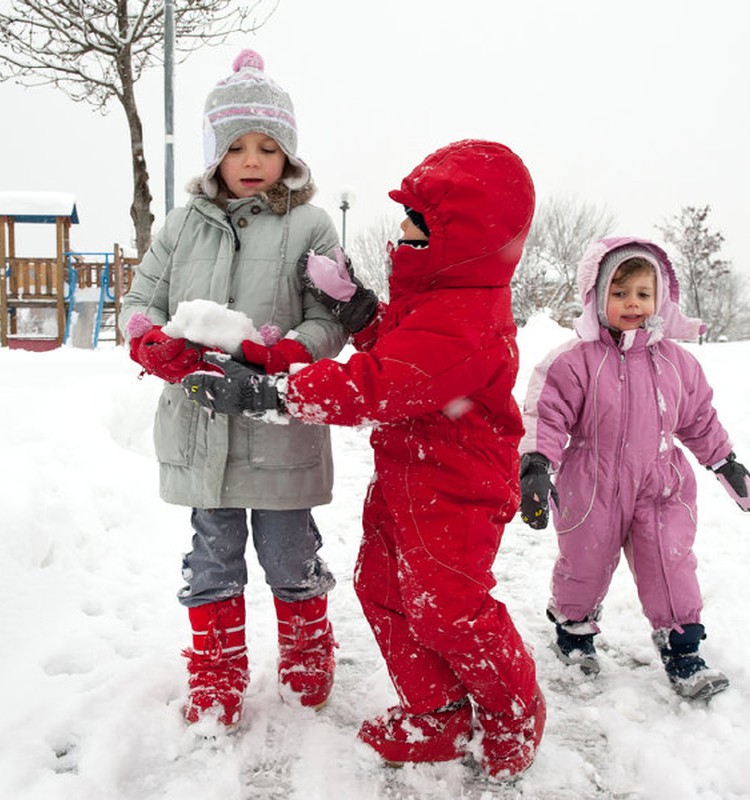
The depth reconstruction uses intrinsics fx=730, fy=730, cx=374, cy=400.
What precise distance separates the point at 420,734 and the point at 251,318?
1270mm

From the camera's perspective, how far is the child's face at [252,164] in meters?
2.20

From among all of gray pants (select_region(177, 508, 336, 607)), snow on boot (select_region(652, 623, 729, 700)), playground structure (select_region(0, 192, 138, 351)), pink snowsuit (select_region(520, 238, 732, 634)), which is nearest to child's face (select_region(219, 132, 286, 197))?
gray pants (select_region(177, 508, 336, 607))

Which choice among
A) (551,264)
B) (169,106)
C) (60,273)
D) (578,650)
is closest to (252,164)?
(578,650)

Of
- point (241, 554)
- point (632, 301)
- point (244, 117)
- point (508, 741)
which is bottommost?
point (508, 741)

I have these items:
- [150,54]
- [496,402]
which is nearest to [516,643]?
[496,402]

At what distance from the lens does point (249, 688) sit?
7.75 feet

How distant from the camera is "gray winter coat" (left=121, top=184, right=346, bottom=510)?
216 centimetres

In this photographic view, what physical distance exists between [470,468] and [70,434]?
309cm

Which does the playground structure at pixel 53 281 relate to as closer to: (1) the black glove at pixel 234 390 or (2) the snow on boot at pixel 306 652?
(2) the snow on boot at pixel 306 652

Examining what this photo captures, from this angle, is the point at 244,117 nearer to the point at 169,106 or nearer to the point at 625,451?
the point at 625,451

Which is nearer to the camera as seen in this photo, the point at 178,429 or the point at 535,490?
the point at 178,429

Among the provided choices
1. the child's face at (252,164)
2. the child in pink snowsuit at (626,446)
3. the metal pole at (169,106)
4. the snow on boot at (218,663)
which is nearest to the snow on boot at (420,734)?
the snow on boot at (218,663)

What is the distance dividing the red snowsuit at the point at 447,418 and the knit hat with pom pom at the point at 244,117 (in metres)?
0.53

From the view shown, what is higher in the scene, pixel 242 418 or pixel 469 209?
pixel 469 209
